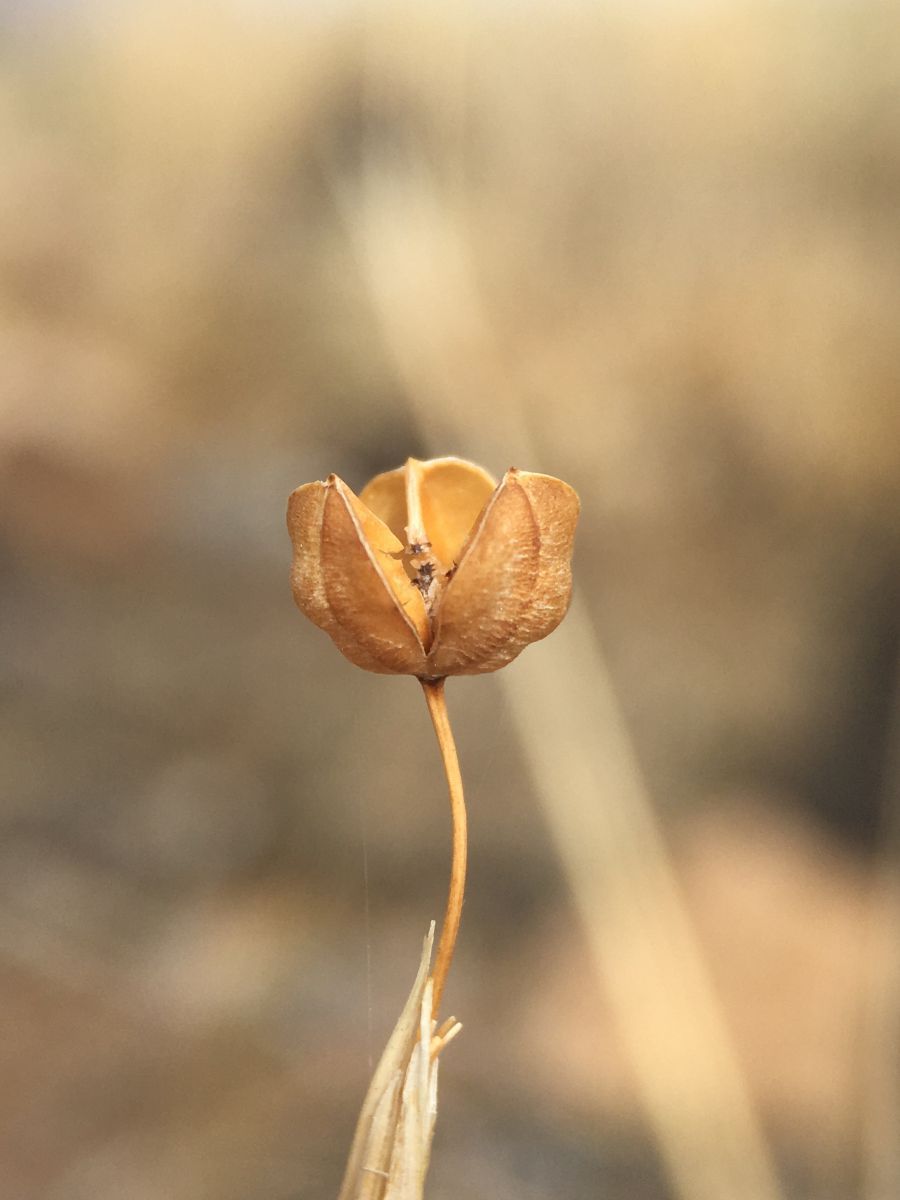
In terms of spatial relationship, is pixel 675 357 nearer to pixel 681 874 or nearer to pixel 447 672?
pixel 681 874

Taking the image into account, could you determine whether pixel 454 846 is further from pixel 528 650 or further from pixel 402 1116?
pixel 528 650

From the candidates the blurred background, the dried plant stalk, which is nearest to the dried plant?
the dried plant stalk

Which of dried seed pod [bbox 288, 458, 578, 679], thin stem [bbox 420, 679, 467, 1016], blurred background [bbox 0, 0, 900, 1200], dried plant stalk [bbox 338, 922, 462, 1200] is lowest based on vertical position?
dried plant stalk [bbox 338, 922, 462, 1200]

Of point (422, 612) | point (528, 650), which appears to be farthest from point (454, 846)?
point (528, 650)

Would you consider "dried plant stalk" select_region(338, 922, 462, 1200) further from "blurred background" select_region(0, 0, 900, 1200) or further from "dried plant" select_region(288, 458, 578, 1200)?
"blurred background" select_region(0, 0, 900, 1200)

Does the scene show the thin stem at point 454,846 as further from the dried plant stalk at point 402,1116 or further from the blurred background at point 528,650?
the blurred background at point 528,650

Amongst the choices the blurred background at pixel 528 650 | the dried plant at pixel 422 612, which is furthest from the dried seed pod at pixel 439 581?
the blurred background at pixel 528 650
